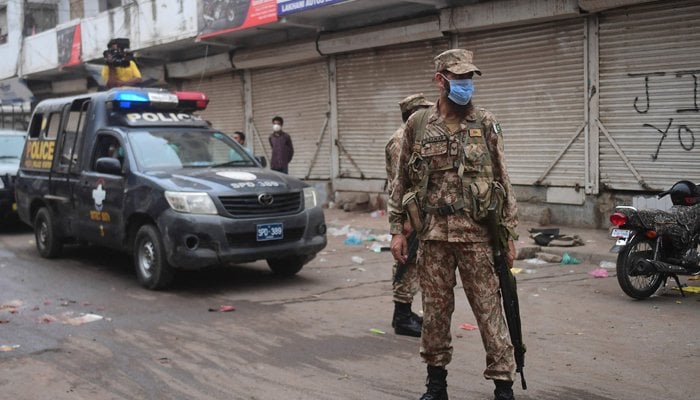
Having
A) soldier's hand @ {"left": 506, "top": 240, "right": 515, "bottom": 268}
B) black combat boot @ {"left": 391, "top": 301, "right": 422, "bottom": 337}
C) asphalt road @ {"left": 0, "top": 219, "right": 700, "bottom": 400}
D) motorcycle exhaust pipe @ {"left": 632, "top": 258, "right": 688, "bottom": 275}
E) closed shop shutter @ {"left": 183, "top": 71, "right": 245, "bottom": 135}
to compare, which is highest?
closed shop shutter @ {"left": 183, "top": 71, "right": 245, "bottom": 135}

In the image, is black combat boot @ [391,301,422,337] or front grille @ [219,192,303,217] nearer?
black combat boot @ [391,301,422,337]

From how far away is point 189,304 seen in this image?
715 centimetres

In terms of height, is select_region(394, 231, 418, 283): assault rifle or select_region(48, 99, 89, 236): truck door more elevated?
select_region(48, 99, 89, 236): truck door

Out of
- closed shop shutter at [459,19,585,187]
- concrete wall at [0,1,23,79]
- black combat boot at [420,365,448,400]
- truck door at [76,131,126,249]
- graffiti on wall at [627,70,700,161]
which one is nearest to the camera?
black combat boot at [420,365,448,400]

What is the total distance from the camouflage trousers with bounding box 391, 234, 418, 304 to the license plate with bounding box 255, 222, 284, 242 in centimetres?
218

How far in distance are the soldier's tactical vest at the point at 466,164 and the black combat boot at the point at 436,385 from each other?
0.88m

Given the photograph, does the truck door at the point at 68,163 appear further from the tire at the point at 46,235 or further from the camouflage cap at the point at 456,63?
the camouflage cap at the point at 456,63

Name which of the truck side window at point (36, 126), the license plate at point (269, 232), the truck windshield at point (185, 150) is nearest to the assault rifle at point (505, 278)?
the license plate at point (269, 232)

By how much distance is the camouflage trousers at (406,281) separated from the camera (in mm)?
5770

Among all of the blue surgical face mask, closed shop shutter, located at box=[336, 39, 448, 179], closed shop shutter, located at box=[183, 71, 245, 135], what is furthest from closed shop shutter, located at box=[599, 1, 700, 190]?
closed shop shutter, located at box=[183, 71, 245, 135]

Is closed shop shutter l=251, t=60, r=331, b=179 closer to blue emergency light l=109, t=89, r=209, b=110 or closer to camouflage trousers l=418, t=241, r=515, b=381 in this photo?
blue emergency light l=109, t=89, r=209, b=110

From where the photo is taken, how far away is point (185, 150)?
8.53 meters

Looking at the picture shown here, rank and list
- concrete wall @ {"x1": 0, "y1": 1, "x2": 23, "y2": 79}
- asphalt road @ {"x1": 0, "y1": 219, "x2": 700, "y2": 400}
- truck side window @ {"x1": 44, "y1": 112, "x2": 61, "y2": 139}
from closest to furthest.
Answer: asphalt road @ {"x1": 0, "y1": 219, "x2": 700, "y2": 400}, truck side window @ {"x1": 44, "y1": 112, "x2": 61, "y2": 139}, concrete wall @ {"x1": 0, "y1": 1, "x2": 23, "y2": 79}

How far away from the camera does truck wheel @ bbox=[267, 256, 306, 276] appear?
8.40 m
